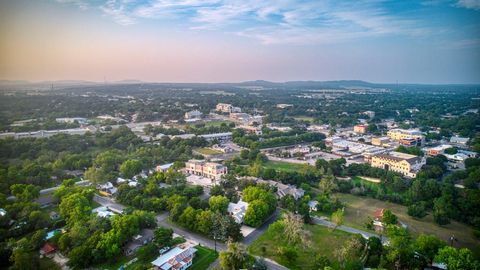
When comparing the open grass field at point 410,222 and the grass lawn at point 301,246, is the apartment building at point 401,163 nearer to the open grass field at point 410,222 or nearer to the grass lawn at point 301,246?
the open grass field at point 410,222

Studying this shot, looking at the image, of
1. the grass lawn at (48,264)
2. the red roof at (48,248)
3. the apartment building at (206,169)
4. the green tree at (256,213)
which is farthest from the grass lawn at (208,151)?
the grass lawn at (48,264)

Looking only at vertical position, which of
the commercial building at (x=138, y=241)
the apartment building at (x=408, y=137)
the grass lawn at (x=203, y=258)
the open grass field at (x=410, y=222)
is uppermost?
the apartment building at (x=408, y=137)

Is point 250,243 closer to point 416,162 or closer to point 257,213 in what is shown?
point 257,213

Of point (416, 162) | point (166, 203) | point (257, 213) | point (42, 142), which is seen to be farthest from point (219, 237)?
point (42, 142)

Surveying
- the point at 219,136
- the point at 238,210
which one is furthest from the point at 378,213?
the point at 219,136

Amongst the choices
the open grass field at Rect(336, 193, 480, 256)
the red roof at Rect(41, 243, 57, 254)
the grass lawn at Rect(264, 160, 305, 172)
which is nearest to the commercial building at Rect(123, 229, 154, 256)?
the red roof at Rect(41, 243, 57, 254)

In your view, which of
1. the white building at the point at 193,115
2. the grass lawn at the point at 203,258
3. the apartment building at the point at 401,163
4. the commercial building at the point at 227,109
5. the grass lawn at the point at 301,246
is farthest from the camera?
the commercial building at the point at 227,109

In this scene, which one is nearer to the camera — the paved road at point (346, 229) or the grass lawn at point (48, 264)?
the grass lawn at point (48, 264)
